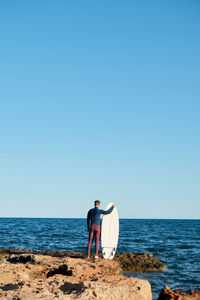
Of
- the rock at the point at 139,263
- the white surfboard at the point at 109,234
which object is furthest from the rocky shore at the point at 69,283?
the white surfboard at the point at 109,234

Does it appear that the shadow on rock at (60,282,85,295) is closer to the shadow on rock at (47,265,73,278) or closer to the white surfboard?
the shadow on rock at (47,265,73,278)

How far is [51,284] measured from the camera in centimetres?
529

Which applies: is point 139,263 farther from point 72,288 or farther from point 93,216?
point 72,288

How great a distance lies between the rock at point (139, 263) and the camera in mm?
10834

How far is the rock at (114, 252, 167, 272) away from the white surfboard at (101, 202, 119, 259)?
0.41 metres

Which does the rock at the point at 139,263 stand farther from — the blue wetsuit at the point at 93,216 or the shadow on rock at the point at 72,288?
the shadow on rock at the point at 72,288

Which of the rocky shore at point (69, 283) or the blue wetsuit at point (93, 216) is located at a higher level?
the blue wetsuit at point (93, 216)

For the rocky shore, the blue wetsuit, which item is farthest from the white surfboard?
the rocky shore

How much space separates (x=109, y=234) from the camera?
38.1 feet

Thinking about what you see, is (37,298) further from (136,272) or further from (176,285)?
(136,272)

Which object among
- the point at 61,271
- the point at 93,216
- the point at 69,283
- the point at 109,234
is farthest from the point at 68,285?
the point at 109,234

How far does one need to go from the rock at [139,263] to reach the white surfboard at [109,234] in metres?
0.41

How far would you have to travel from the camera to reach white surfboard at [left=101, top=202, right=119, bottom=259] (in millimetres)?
11352

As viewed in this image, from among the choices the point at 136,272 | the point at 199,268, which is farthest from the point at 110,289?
the point at 199,268
